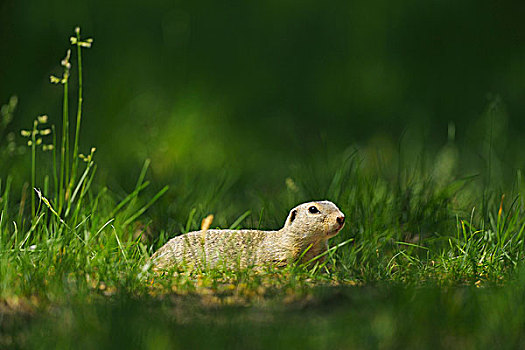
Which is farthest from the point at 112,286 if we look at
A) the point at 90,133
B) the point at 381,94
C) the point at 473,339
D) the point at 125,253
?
the point at 381,94

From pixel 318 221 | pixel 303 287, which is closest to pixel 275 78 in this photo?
pixel 318 221

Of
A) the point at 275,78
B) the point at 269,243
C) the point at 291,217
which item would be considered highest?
the point at 275,78

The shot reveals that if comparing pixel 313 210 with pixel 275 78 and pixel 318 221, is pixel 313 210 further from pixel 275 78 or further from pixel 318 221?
pixel 275 78

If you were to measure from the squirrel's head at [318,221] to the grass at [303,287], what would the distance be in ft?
0.49

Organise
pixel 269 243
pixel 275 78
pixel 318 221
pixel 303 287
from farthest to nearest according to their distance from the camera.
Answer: pixel 275 78
pixel 269 243
pixel 318 221
pixel 303 287

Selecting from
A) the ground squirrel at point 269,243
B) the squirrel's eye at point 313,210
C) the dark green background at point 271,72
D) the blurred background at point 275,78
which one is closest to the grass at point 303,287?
the ground squirrel at point 269,243

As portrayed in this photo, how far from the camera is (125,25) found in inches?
311

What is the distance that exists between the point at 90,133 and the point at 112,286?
370cm

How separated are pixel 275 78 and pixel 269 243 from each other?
4197 millimetres

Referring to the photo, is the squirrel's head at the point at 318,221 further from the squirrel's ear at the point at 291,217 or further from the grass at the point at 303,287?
the grass at the point at 303,287

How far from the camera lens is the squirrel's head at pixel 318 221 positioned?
365cm

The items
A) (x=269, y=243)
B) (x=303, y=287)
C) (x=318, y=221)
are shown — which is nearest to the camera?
(x=303, y=287)

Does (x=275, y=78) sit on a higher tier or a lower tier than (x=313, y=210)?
higher

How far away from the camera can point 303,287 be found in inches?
121
